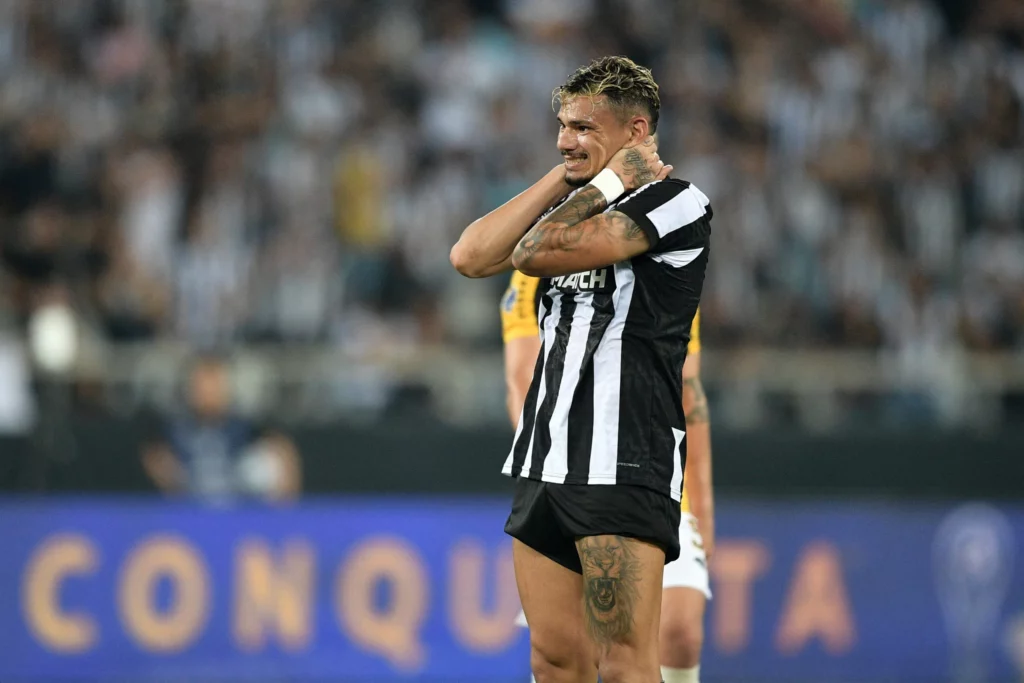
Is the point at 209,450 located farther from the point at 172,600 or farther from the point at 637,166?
the point at 637,166

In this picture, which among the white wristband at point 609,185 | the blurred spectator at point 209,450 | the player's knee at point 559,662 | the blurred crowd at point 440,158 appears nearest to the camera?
the white wristband at point 609,185

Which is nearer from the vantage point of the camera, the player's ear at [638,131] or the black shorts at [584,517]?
the black shorts at [584,517]

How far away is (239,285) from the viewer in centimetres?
1222

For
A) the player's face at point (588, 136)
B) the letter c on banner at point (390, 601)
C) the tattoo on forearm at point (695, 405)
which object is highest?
the player's face at point (588, 136)

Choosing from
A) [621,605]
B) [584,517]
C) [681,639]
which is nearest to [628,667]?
[621,605]

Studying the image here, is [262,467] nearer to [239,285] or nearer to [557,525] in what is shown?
[239,285]

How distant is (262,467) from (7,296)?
260 cm

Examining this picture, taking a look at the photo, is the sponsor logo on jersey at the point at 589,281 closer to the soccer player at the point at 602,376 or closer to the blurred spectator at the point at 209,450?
the soccer player at the point at 602,376

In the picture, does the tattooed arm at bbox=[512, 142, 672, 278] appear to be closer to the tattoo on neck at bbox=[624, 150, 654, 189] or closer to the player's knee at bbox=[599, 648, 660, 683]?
the tattoo on neck at bbox=[624, 150, 654, 189]

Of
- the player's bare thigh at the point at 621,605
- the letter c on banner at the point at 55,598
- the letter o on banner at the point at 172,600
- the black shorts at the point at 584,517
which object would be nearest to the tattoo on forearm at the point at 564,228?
the black shorts at the point at 584,517

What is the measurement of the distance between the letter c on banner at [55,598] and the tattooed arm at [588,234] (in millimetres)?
6120

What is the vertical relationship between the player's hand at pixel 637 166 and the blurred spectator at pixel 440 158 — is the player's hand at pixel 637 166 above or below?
below

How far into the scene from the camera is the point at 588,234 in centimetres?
454

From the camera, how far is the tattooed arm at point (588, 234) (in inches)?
178
